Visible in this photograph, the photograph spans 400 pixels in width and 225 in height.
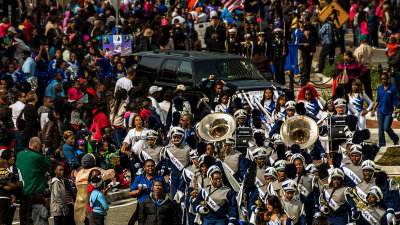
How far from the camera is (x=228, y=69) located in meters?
21.6

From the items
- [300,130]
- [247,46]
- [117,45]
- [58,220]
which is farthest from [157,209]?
[247,46]

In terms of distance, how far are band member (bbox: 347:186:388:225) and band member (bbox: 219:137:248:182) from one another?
2447mm

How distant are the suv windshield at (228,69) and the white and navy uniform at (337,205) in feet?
24.0

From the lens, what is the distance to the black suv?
21.1 meters

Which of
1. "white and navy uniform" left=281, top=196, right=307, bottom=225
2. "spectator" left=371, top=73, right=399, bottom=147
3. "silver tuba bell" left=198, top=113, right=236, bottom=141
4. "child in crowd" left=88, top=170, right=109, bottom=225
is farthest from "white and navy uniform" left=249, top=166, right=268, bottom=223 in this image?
"spectator" left=371, top=73, right=399, bottom=147

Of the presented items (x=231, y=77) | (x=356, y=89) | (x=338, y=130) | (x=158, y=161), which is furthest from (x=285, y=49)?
(x=158, y=161)

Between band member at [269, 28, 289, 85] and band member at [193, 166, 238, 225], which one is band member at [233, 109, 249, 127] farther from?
band member at [269, 28, 289, 85]

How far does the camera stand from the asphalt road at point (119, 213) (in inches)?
642

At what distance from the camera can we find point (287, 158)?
50.3 feet

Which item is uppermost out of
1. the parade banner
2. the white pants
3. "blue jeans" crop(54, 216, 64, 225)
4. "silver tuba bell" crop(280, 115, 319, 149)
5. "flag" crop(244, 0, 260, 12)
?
"flag" crop(244, 0, 260, 12)

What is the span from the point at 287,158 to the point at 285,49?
35.7ft

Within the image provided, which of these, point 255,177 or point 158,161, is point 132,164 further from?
point 255,177

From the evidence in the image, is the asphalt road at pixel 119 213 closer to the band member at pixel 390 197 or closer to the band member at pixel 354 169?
the band member at pixel 354 169

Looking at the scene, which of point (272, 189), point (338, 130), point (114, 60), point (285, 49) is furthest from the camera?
point (285, 49)
